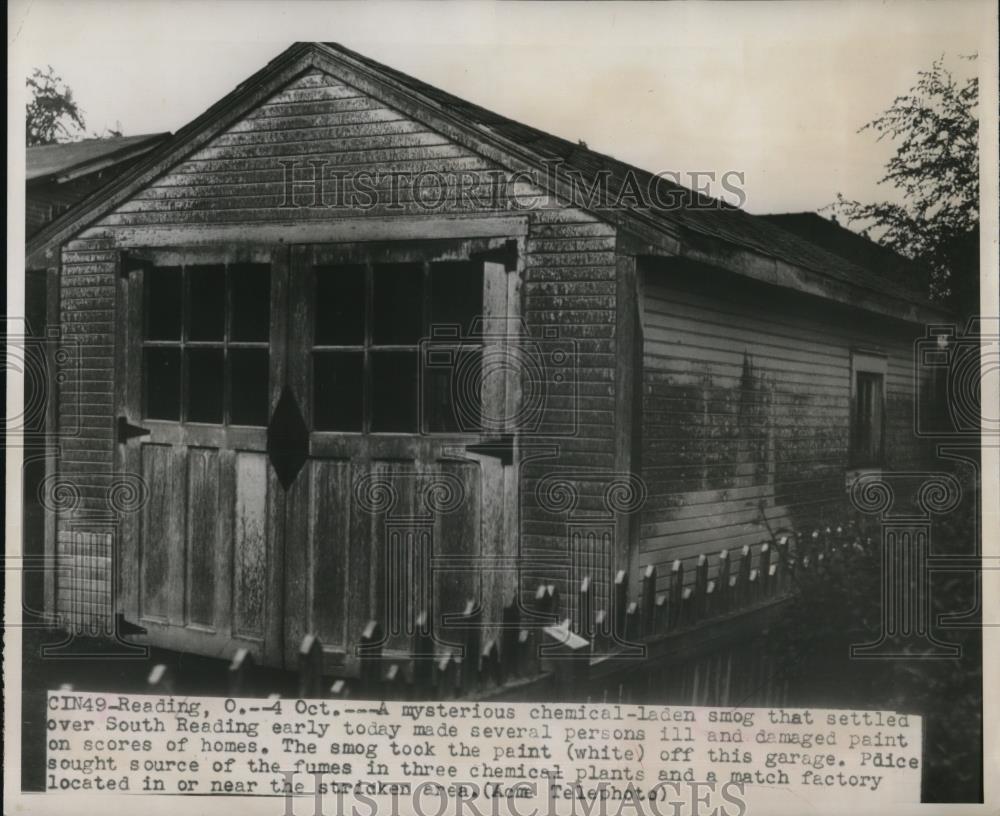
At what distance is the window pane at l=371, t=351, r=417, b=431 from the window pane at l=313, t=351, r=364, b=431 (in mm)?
96

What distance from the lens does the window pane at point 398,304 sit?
5008 millimetres

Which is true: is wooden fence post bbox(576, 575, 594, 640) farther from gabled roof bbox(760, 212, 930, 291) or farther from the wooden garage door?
gabled roof bbox(760, 212, 930, 291)

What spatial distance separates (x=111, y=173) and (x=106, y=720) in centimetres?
289

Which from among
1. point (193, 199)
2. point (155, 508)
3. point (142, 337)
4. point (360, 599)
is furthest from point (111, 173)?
point (360, 599)

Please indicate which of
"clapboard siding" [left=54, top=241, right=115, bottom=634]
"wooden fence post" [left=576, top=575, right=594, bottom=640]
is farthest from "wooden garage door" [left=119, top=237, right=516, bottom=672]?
"wooden fence post" [left=576, top=575, right=594, bottom=640]

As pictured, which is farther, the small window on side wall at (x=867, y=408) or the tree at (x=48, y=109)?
the small window on side wall at (x=867, y=408)

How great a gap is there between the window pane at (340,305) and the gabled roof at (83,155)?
1165mm

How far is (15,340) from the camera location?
186 inches

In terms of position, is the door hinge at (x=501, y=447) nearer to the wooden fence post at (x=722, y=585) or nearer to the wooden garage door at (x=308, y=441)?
the wooden garage door at (x=308, y=441)

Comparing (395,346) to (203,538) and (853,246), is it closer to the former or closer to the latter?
(203,538)

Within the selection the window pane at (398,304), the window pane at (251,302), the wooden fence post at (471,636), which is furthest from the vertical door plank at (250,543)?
the wooden fence post at (471,636)

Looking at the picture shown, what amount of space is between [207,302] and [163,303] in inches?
11.5

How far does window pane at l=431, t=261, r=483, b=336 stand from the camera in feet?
16.2

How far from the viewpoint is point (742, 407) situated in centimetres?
561
